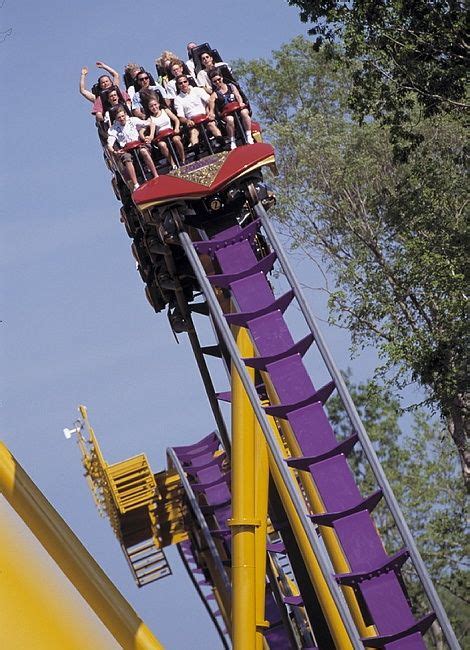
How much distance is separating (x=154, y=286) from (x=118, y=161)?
4.48 feet

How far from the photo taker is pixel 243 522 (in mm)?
9406

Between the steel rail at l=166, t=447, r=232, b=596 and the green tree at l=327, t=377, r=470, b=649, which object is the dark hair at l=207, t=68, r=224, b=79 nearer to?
the steel rail at l=166, t=447, r=232, b=596

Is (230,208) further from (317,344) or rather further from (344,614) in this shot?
(344,614)

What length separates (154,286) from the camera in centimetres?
1110

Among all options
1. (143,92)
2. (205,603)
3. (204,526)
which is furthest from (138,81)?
(205,603)

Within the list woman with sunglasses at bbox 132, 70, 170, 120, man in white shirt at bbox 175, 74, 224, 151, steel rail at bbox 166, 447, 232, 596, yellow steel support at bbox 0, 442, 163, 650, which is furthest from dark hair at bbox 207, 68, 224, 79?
yellow steel support at bbox 0, 442, 163, 650

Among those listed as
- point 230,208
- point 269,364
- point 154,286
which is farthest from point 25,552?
point 154,286

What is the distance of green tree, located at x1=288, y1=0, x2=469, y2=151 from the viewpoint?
45.9 feet

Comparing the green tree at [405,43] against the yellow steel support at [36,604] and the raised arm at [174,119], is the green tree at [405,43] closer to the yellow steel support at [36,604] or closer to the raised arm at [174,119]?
the raised arm at [174,119]

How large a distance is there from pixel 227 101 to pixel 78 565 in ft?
20.6

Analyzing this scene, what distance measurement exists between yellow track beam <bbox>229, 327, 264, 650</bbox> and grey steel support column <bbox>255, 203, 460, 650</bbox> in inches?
58.0

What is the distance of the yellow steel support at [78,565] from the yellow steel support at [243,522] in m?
4.36

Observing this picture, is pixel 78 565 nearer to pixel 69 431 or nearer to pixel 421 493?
pixel 69 431

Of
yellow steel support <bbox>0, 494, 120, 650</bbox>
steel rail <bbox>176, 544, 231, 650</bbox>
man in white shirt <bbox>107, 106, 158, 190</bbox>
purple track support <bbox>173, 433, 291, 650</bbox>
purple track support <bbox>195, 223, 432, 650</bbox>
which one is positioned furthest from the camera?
steel rail <bbox>176, 544, 231, 650</bbox>
